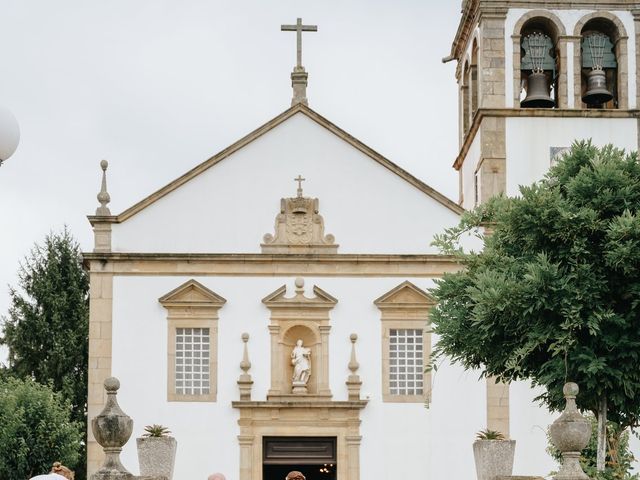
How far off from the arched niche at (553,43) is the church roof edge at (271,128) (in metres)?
3.07

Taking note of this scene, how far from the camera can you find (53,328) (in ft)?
153

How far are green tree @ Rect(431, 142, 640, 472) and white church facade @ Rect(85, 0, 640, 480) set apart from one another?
8.10 m

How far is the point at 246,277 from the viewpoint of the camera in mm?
32875

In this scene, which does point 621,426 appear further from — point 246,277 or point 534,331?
point 246,277

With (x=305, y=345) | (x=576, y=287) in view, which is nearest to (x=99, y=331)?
(x=305, y=345)

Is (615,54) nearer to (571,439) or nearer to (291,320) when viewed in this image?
(291,320)

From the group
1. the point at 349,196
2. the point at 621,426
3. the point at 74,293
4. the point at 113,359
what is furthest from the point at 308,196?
the point at 74,293

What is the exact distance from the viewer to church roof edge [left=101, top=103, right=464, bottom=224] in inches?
1297

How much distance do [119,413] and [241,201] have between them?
15.9 meters

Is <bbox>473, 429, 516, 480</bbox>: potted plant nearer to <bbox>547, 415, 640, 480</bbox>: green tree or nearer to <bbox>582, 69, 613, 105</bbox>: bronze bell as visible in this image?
<bbox>547, 415, 640, 480</bbox>: green tree

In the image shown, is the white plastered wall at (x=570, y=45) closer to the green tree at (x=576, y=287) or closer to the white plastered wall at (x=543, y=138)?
the white plastered wall at (x=543, y=138)

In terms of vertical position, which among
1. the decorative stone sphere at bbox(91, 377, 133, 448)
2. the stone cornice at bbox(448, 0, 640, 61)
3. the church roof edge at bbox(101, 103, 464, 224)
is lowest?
the decorative stone sphere at bbox(91, 377, 133, 448)

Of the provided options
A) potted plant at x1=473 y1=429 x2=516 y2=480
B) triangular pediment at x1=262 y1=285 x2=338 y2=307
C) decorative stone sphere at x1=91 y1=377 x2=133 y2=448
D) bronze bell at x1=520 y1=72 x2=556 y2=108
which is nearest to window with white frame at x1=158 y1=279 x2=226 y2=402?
triangular pediment at x1=262 y1=285 x2=338 y2=307

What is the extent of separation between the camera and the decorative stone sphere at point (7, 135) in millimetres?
12211
